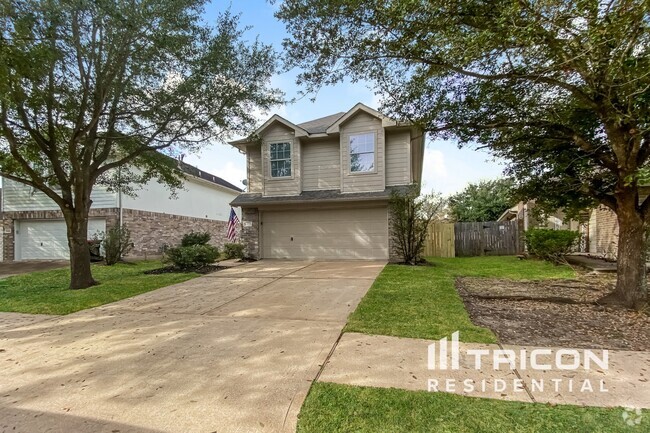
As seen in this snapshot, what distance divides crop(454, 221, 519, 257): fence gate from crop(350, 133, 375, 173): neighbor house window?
6.42 m

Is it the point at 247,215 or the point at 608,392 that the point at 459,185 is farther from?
the point at 608,392

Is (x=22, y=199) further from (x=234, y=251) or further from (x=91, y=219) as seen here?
(x=234, y=251)

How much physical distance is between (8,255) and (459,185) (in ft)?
125

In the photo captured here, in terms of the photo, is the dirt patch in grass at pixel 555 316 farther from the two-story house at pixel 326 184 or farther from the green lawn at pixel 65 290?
the green lawn at pixel 65 290

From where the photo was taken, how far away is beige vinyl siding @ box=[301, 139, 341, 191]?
12.9 metres

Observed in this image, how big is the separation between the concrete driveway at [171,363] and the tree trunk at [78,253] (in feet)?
9.31

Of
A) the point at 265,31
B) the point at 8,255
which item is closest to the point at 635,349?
the point at 265,31

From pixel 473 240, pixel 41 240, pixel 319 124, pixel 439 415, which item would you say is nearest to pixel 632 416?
pixel 439 415

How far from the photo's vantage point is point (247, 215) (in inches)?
535

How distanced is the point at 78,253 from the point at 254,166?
23.0 feet

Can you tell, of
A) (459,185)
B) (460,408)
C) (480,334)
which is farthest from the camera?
(459,185)

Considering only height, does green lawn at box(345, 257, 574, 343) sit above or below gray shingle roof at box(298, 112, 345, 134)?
below

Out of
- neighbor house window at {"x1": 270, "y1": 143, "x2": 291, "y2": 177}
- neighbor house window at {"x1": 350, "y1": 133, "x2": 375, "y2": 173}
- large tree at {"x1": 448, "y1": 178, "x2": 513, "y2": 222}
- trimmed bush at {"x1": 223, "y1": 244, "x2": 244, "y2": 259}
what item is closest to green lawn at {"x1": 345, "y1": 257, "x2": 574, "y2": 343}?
neighbor house window at {"x1": 350, "y1": 133, "x2": 375, "y2": 173}

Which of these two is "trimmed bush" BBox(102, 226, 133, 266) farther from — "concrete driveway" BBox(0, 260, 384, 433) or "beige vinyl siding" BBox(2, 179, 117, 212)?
"concrete driveway" BBox(0, 260, 384, 433)
